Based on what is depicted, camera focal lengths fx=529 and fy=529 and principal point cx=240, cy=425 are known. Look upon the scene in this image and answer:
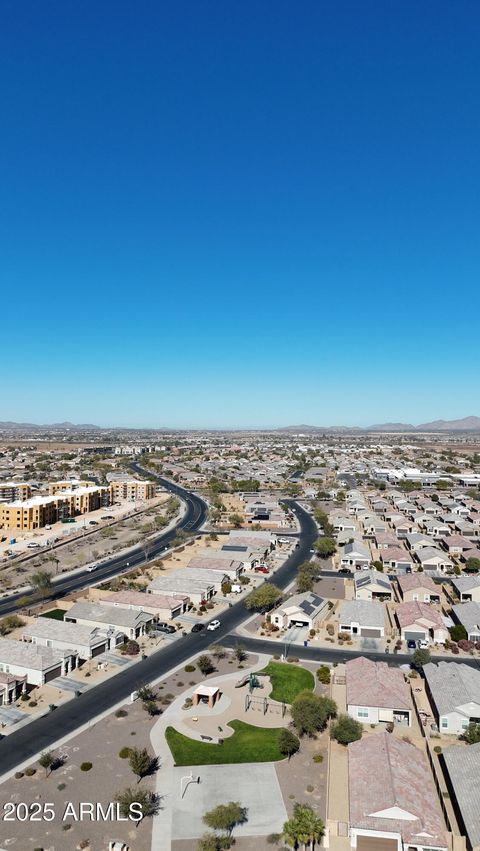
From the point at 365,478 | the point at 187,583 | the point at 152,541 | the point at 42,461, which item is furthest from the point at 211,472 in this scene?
the point at 187,583

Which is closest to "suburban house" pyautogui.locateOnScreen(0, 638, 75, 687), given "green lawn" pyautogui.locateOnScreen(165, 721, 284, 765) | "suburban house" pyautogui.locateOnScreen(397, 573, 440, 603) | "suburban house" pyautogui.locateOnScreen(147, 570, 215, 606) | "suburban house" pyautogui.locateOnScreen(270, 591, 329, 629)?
"green lawn" pyautogui.locateOnScreen(165, 721, 284, 765)

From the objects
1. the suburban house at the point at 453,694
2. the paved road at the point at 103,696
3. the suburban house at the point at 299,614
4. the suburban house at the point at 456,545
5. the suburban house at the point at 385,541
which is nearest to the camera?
the paved road at the point at 103,696

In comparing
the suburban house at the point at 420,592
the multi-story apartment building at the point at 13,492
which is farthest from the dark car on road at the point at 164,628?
the multi-story apartment building at the point at 13,492

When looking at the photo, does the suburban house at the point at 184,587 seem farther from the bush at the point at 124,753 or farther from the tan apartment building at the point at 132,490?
the tan apartment building at the point at 132,490

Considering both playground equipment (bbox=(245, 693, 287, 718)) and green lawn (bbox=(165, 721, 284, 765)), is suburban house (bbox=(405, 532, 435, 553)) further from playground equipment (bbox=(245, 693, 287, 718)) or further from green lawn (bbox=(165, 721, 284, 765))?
green lawn (bbox=(165, 721, 284, 765))

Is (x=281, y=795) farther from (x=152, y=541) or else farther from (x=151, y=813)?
(x=152, y=541)

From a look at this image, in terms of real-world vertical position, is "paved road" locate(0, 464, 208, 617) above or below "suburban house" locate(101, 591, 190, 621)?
below
